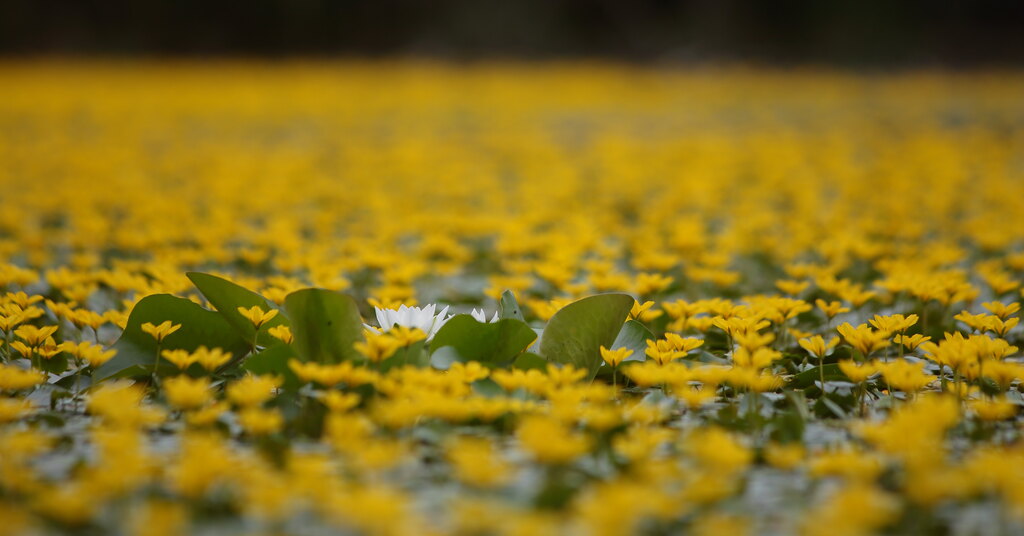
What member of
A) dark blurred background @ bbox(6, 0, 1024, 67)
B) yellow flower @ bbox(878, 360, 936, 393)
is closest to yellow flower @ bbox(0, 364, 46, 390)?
→ yellow flower @ bbox(878, 360, 936, 393)

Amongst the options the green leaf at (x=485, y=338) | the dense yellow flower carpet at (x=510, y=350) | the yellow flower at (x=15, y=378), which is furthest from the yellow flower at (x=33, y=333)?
the green leaf at (x=485, y=338)

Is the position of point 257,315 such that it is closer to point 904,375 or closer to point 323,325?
point 323,325

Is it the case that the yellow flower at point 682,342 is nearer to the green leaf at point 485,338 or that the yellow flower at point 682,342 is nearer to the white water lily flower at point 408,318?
the green leaf at point 485,338

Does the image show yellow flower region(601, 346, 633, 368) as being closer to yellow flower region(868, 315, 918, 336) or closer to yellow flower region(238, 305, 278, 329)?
yellow flower region(868, 315, 918, 336)

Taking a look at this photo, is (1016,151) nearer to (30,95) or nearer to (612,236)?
(612,236)

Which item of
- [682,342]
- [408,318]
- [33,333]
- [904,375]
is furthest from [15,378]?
[904,375]
